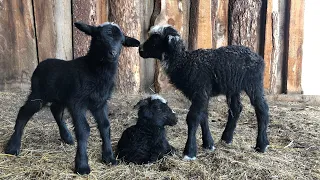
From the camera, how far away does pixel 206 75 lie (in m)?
4.66

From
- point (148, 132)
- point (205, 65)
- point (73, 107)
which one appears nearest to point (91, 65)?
point (73, 107)

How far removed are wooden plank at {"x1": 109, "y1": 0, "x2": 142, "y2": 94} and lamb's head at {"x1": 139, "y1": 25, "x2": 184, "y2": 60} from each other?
160cm

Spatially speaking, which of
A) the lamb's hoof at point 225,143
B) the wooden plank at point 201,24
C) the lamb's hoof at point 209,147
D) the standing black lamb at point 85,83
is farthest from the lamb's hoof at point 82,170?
the wooden plank at point 201,24

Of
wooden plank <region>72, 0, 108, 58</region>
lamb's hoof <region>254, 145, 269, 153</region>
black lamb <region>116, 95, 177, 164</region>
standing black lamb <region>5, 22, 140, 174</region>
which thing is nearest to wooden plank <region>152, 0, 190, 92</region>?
wooden plank <region>72, 0, 108, 58</region>

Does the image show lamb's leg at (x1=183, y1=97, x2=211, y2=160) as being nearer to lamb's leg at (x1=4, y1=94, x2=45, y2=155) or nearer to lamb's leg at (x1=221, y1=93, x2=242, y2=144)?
lamb's leg at (x1=221, y1=93, x2=242, y2=144)

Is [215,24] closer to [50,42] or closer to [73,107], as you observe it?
[50,42]

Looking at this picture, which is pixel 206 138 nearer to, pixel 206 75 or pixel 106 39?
pixel 206 75

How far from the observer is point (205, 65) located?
4.68 metres

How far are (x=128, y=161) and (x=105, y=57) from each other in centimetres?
125

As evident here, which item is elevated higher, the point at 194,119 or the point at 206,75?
the point at 206,75

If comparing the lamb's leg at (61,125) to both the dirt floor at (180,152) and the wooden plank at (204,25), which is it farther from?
the wooden plank at (204,25)

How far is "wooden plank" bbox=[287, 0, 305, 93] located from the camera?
24.2 feet

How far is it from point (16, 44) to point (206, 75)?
12.1ft

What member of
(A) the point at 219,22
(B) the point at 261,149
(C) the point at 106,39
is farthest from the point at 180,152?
(A) the point at 219,22
